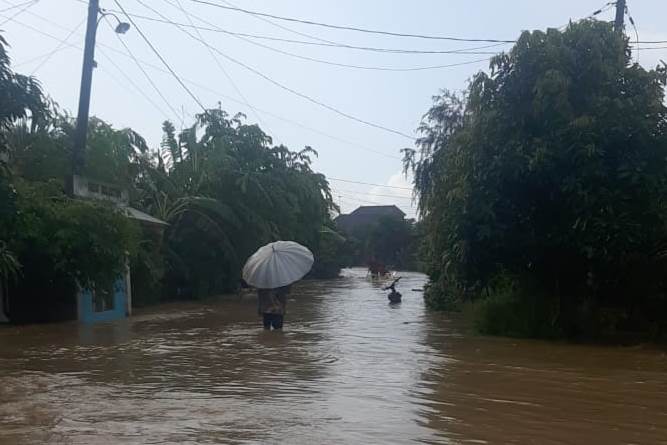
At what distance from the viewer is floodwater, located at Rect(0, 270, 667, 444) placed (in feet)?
23.0

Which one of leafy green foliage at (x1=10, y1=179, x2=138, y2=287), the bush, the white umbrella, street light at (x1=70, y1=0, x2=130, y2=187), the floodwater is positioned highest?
street light at (x1=70, y1=0, x2=130, y2=187)

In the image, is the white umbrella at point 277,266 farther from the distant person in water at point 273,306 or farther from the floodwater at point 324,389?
the floodwater at point 324,389

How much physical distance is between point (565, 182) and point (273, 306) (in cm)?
689

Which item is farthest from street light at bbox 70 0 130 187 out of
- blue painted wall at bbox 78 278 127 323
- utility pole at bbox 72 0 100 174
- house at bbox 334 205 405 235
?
house at bbox 334 205 405 235

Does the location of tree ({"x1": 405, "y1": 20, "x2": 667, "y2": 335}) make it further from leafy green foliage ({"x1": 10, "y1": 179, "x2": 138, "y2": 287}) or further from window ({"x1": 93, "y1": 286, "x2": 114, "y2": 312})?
window ({"x1": 93, "y1": 286, "x2": 114, "y2": 312})

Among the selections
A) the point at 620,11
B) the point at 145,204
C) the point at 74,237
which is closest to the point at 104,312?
the point at 74,237

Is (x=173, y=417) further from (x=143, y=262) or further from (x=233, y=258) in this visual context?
(x=233, y=258)

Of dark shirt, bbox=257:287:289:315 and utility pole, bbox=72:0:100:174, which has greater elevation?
utility pole, bbox=72:0:100:174

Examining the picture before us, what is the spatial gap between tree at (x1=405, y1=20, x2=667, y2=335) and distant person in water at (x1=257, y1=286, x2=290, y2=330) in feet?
12.5

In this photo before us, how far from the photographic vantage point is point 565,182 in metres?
13.4

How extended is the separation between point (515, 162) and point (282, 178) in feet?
71.9

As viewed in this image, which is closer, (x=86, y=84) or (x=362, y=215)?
(x=86, y=84)

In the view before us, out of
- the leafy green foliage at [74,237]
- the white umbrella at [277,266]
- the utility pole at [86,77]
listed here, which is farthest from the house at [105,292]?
the white umbrella at [277,266]

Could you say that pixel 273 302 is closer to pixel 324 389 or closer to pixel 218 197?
pixel 324 389
